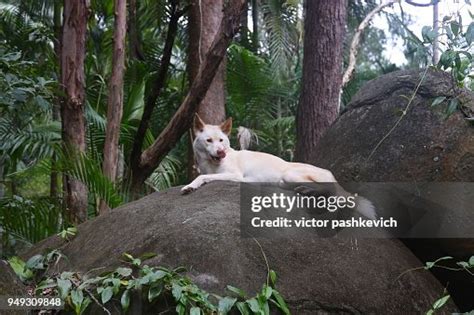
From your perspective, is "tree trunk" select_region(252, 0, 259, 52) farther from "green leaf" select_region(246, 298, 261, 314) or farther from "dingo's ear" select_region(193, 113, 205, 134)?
"green leaf" select_region(246, 298, 261, 314)

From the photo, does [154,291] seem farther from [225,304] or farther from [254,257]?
[254,257]

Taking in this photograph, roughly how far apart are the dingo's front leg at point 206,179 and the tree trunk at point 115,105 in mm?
1600

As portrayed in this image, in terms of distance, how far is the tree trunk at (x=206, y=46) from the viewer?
25.8ft

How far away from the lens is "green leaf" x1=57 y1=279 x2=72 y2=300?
423cm

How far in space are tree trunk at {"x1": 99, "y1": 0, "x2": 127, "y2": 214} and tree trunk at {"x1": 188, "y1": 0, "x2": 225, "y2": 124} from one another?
115 centimetres

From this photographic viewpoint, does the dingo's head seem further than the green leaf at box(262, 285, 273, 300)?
Yes

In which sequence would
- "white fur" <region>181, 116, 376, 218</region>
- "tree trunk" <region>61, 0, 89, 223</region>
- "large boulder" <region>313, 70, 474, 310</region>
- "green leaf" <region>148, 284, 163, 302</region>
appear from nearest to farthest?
"green leaf" <region>148, 284, 163, 302</region>
"large boulder" <region>313, 70, 474, 310</region>
"white fur" <region>181, 116, 376, 218</region>
"tree trunk" <region>61, 0, 89, 223</region>

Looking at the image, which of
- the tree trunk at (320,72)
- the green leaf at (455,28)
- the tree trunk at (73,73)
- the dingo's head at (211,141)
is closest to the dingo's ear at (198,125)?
the dingo's head at (211,141)

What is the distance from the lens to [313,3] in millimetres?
8242

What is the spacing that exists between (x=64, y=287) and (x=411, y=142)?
116 inches

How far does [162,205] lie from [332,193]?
4.32 ft

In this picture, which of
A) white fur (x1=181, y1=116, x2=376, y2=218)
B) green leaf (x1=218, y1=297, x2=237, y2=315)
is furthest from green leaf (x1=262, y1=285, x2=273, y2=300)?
white fur (x1=181, y1=116, x2=376, y2=218)

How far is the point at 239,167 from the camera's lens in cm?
569

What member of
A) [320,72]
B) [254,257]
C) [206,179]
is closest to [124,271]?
[254,257]
